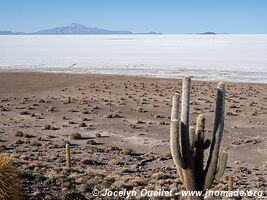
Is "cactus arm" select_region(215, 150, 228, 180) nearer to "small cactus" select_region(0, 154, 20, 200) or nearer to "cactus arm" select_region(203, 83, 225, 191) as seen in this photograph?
"cactus arm" select_region(203, 83, 225, 191)

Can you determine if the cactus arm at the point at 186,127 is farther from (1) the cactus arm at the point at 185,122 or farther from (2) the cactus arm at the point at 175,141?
(2) the cactus arm at the point at 175,141

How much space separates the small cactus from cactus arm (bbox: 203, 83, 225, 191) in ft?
15.7

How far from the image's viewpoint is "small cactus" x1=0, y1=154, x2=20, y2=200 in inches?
413

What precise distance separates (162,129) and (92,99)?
15285 millimetres

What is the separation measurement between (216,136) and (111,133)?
58.3ft

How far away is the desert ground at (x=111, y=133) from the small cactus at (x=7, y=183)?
1.73 metres

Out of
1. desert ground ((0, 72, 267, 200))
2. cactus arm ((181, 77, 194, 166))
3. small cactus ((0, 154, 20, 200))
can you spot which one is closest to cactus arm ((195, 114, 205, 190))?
cactus arm ((181, 77, 194, 166))

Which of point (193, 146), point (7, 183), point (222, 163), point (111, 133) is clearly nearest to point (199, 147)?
point (193, 146)

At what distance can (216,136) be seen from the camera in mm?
9352

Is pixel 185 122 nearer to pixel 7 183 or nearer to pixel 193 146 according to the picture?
pixel 193 146

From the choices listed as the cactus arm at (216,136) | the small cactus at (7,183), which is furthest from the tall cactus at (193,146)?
→ the small cactus at (7,183)

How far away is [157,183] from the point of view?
50.1 ft

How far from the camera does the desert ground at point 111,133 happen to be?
15.3m

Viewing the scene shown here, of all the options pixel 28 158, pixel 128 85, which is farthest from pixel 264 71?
pixel 28 158
